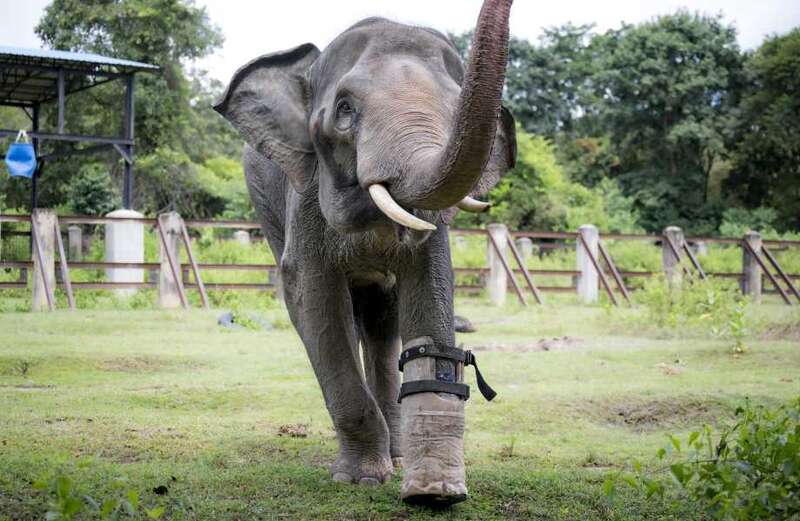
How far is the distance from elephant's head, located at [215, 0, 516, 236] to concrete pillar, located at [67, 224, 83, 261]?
1455cm

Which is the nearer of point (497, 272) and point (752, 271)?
point (497, 272)

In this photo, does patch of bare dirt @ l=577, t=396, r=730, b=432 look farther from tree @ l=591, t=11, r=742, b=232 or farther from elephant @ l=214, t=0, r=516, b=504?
tree @ l=591, t=11, r=742, b=232

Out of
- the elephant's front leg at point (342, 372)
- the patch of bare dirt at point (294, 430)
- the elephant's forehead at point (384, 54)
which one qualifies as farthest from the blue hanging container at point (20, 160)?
the elephant's forehead at point (384, 54)

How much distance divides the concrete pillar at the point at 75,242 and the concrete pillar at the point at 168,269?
2990 millimetres

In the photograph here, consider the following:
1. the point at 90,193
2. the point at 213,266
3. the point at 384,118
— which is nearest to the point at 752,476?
the point at 384,118

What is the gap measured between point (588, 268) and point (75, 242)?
961cm

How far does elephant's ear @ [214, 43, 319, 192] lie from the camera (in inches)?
204

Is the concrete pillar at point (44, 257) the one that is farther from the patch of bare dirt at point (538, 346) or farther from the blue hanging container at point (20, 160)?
the patch of bare dirt at point (538, 346)

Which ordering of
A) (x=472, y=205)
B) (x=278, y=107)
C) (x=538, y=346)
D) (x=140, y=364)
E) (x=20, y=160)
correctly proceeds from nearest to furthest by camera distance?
(x=472, y=205) < (x=278, y=107) < (x=140, y=364) < (x=538, y=346) < (x=20, y=160)

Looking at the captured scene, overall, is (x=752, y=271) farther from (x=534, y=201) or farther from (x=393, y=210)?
(x=393, y=210)

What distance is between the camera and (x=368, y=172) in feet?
14.4

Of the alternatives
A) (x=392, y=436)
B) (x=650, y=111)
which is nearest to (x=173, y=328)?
(x=392, y=436)

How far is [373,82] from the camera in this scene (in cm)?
462

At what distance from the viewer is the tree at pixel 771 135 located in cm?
3016
